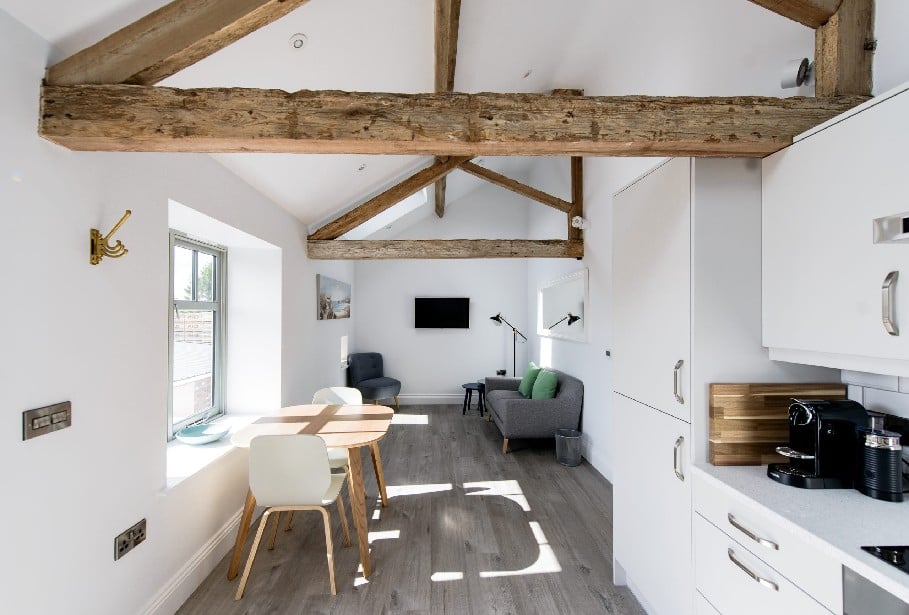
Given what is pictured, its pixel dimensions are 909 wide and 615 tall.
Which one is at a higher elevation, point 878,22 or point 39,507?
point 878,22

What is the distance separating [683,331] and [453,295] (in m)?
5.61

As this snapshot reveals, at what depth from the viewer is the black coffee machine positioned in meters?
1.47

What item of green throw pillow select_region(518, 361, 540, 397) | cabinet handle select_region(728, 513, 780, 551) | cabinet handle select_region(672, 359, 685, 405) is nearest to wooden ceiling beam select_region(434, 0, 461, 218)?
cabinet handle select_region(672, 359, 685, 405)

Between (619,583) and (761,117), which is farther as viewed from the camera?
(619,583)

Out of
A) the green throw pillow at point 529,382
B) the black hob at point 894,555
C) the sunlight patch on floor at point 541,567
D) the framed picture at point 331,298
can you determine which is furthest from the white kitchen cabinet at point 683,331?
the framed picture at point 331,298

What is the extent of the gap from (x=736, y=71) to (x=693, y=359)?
5.68 feet

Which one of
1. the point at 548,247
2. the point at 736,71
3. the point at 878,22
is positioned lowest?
the point at 548,247

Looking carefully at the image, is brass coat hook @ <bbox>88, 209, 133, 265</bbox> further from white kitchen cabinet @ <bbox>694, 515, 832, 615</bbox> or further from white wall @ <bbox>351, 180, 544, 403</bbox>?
white wall @ <bbox>351, 180, 544, 403</bbox>

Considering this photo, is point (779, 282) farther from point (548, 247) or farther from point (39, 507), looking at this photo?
point (548, 247)

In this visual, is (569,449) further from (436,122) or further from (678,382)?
(436,122)

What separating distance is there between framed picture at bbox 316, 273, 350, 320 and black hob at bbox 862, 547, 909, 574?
4.63 m

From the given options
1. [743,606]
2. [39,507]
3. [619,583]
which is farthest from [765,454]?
[39,507]

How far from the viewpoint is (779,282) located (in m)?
1.67

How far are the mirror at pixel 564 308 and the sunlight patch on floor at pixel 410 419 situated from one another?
2033mm
